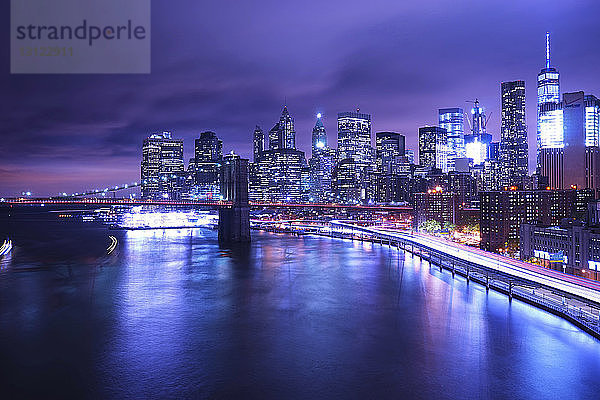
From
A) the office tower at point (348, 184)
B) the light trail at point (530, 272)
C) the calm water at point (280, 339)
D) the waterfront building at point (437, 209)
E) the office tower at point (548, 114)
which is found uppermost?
the office tower at point (548, 114)

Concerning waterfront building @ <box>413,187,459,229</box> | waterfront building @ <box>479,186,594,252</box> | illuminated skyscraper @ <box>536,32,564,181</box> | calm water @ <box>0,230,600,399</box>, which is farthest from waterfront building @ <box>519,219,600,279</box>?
illuminated skyscraper @ <box>536,32,564,181</box>

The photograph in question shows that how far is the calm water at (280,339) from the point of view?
16156 millimetres

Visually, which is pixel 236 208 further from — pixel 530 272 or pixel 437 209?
pixel 437 209

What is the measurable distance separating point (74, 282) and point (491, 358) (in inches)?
1177

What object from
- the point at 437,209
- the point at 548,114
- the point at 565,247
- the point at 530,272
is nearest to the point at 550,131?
the point at 548,114

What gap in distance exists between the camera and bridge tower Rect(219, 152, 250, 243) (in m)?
63.8

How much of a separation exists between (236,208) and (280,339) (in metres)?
43.9

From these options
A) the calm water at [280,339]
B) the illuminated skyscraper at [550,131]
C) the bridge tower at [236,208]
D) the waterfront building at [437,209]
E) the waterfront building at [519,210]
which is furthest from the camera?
the illuminated skyscraper at [550,131]

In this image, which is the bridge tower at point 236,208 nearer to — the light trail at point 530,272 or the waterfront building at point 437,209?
the light trail at point 530,272

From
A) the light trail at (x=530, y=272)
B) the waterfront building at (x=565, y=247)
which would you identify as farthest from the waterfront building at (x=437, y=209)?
the light trail at (x=530, y=272)

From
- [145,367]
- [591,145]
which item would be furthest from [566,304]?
[591,145]

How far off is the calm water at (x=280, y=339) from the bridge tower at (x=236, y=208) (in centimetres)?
2598

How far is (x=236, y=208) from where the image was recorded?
64125mm

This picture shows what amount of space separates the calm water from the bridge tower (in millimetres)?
25979
